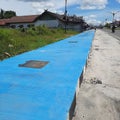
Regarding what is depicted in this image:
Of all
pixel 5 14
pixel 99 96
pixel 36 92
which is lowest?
pixel 99 96

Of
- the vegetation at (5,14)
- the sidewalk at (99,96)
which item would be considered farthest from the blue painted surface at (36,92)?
the vegetation at (5,14)

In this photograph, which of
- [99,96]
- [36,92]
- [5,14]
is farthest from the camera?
[5,14]

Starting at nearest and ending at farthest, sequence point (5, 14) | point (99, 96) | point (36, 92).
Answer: point (36, 92) → point (99, 96) → point (5, 14)

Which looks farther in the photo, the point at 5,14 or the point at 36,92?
the point at 5,14

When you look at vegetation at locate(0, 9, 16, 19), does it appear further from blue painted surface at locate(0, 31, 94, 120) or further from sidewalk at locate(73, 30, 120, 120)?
blue painted surface at locate(0, 31, 94, 120)

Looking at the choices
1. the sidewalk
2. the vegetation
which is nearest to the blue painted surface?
the sidewalk

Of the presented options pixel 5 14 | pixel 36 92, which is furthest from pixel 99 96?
pixel 5 14

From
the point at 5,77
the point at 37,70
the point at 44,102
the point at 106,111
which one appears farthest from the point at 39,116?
the point at 37,70

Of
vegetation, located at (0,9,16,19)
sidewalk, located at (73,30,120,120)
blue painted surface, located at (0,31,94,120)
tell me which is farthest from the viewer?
vegetation, located at (0,9,16,19)

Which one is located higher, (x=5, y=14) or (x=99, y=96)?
(x=5, y=14)

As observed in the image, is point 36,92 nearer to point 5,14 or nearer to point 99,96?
point 99,96

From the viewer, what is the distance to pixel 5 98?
14.7 feet

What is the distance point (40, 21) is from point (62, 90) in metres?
58.9

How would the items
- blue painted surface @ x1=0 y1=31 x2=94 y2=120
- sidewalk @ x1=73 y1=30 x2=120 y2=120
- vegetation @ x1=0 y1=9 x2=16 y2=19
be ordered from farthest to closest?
vegetation @ x1=0 y1=9 x2=16 y2=19 < sidewalk @ x1=73 y1=30 x2=120 y2=120 < blue painted surface @ x1=0 y1=31 x2=94 y2=120
